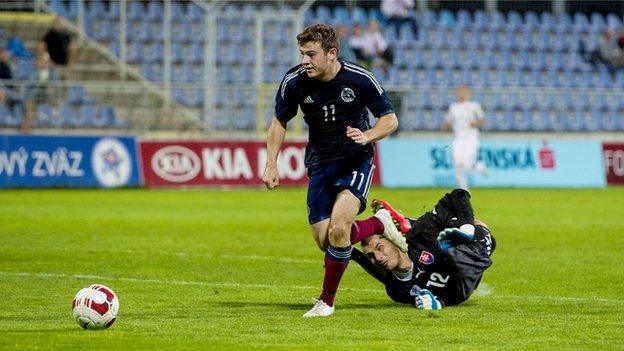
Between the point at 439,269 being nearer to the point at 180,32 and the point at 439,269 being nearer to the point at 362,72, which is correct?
the point at 362,72

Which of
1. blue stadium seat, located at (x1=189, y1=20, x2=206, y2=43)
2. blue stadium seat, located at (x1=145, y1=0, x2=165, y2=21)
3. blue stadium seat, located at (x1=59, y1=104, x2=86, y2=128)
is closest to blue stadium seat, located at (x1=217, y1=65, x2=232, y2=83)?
blue stadium seat, located at (x1=189, y1=20, x2=206, y2=43)

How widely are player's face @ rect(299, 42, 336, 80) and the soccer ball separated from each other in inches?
93.7

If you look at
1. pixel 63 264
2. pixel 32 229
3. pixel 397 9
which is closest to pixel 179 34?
pixel 397 9

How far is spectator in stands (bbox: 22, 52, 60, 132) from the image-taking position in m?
28.3

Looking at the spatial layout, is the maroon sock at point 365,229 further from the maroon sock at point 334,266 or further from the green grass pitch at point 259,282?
the green grass pitch at point 259,282

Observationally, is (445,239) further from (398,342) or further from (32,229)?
(32,229)

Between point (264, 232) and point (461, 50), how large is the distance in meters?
18.5

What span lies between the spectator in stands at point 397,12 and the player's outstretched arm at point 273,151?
81.2 ft

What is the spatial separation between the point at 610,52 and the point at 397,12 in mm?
6074

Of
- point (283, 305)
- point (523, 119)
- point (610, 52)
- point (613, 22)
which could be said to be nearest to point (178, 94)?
point (523, 119)

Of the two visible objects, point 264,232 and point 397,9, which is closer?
point 264,232

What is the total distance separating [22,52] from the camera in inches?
1205

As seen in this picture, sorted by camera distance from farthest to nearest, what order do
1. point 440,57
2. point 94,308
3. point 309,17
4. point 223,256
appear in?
point 440,57 < point 309,17 < point 223,256 < point 94,308

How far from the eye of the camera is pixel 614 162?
31719mm
